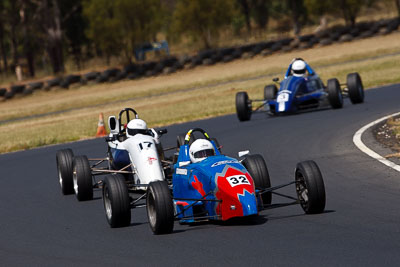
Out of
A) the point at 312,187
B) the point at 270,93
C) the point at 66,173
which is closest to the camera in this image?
the point at 312,187

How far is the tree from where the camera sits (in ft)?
209

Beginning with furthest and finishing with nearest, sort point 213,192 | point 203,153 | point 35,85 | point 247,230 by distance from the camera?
1. point 35,85
2. point 203,153
3. point 213,192
4. point 247,230

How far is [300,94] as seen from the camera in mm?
23312

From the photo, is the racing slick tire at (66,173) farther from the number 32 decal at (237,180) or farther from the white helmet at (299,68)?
the white helmet at (299,68)

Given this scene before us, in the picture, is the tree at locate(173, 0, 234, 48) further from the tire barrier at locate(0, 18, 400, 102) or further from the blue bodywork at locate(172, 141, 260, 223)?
the blue bodywork at locate(172, 141, 260, 223)

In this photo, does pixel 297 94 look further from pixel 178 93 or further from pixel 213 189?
pixel 178 93

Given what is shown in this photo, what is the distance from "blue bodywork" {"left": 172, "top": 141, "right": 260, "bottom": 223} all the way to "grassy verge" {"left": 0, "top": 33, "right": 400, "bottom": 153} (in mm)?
15118

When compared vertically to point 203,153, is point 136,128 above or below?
above

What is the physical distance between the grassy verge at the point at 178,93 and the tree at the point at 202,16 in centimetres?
856

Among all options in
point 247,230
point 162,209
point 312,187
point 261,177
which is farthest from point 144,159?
point 312,187

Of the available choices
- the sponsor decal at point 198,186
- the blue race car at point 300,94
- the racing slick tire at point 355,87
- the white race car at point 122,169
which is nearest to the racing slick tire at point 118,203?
the white race car at point 122,169

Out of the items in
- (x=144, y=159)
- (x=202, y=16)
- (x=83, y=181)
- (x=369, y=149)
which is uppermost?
(x=202, y=16)

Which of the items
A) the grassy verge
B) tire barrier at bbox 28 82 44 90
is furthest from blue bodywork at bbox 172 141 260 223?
tire barrier at bbox 28 82 44 90

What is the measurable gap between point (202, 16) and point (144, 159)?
52.4 m
